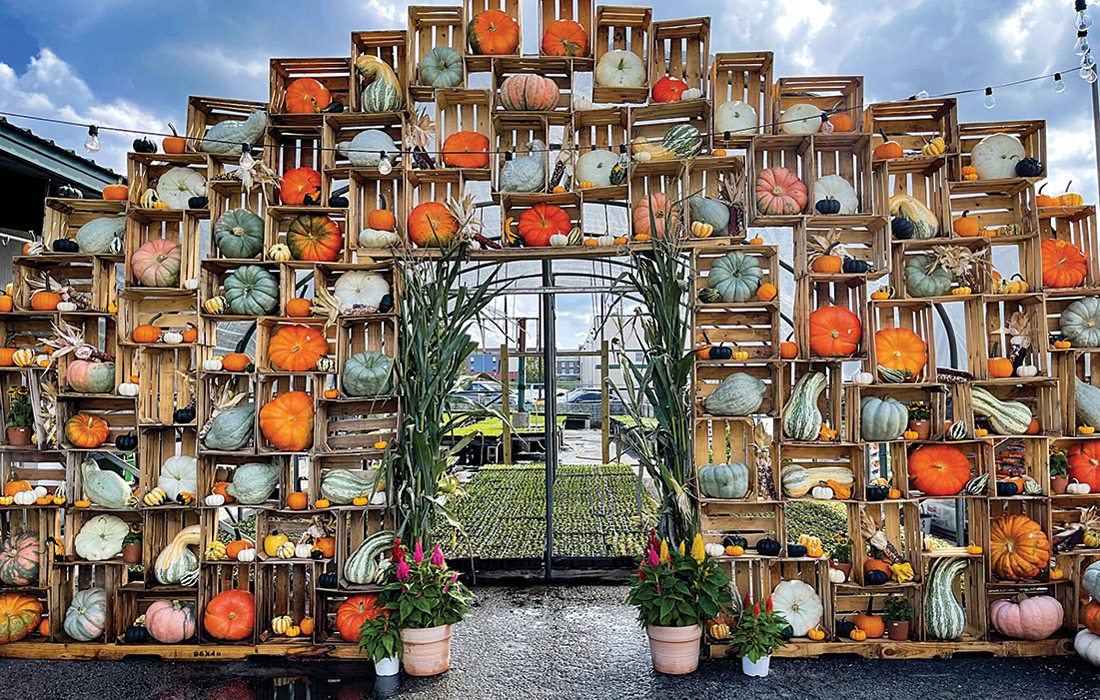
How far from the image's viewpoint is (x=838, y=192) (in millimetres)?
4117

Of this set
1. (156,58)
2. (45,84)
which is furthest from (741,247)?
(45,84)

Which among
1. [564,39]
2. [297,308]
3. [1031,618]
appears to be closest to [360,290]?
[297,308]

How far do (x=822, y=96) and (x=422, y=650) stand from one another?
4.04 m

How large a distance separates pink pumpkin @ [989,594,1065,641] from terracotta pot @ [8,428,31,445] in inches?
227

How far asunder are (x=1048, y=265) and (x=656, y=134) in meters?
2.47

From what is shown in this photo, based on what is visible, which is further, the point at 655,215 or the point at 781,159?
the point at 781,159

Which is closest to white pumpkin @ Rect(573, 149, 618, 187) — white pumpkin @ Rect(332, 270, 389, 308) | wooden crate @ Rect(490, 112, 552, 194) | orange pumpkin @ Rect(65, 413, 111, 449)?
wooden crate @ Rect(490, 112, 552, 194)

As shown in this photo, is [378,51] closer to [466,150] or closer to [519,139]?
[466,150]

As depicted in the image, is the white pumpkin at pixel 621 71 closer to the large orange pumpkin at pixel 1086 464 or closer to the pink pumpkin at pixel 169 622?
the large orange pumpkin at pixel 1086 464

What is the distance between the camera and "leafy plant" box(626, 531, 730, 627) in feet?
11.8

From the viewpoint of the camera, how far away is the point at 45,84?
5.30 meters

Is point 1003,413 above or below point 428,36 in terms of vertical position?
below

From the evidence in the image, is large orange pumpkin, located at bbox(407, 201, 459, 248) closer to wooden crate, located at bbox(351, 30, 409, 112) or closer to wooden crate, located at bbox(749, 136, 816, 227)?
wooden crate, located at bbox(351, 30, 409, 112)

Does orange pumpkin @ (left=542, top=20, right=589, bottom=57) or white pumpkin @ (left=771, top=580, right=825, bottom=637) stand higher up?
orange pumpkin @ (left=542, top=20, right=589, bottom=57)
